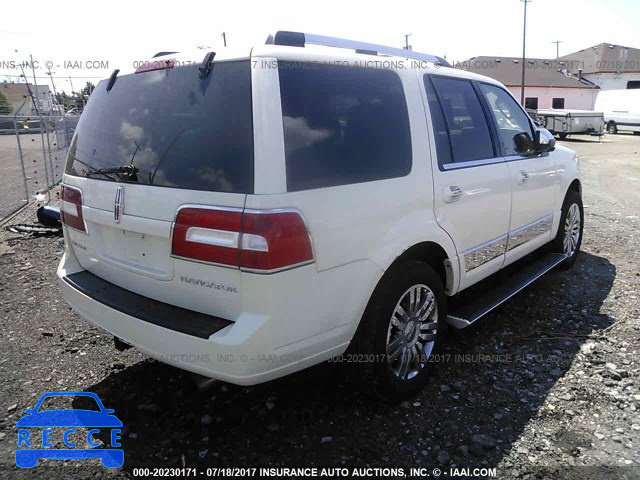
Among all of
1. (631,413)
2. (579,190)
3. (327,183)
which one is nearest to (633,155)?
(579,190)

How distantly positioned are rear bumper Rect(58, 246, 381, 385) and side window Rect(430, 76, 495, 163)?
1.29 metres

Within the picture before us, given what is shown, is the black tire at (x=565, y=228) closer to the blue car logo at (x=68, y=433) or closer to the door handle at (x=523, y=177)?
the door handle at (x=523, y=177)

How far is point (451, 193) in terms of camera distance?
3225 mm

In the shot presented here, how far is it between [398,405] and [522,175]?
218 cm

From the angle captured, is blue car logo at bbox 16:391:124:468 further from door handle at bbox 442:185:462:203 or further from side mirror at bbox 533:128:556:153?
side mirror at bbox 533:128:556:153

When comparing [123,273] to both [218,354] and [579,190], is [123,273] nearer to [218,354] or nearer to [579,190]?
[218,354]

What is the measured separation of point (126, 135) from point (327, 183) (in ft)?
3.85

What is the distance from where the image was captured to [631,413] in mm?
3051

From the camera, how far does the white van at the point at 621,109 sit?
108 ft

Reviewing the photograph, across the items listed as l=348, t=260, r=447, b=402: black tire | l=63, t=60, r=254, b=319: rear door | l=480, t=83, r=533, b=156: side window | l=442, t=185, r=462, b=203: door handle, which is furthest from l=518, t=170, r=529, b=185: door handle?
l=63, t=60, r=254, b=319: rear door

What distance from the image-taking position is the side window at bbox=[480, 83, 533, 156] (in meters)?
4.08

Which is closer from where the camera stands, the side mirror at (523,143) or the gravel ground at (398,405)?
the gravel ground at (398,405)

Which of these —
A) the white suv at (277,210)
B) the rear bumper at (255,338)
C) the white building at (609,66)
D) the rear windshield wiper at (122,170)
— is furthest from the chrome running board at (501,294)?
the white building at (609,66)

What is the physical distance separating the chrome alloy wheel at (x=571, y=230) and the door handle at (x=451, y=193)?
103 inches
